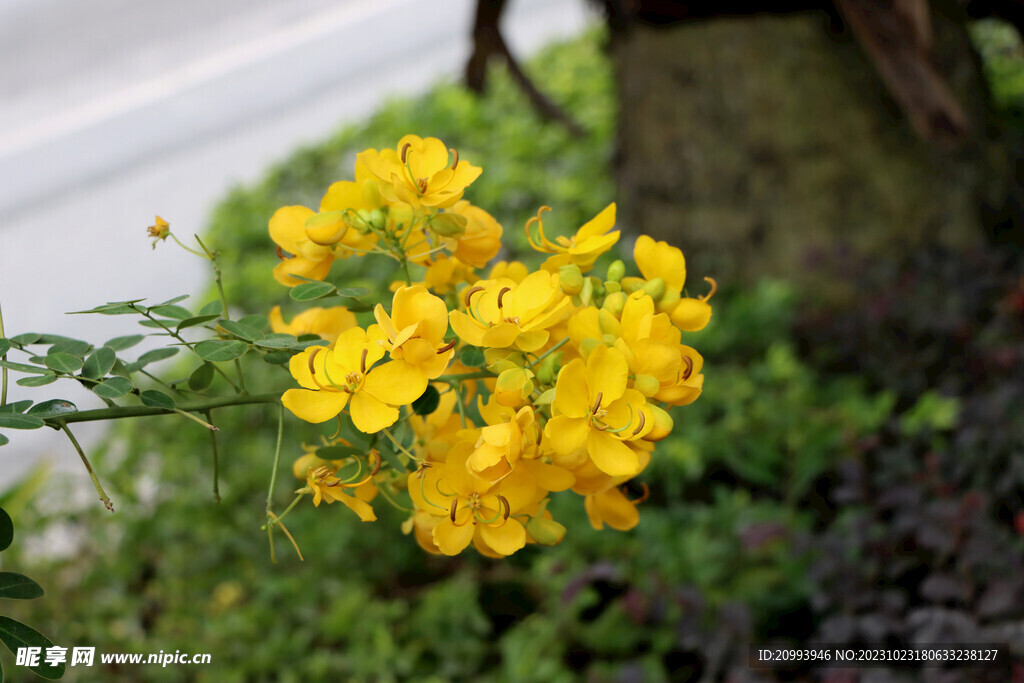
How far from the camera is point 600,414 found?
0.43m

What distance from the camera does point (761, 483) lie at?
5.18 ft

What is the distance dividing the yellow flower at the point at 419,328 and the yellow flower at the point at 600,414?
0.22 feet

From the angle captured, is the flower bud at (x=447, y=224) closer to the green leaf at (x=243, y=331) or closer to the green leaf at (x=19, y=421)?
the green leaf at (x=243, y=331)

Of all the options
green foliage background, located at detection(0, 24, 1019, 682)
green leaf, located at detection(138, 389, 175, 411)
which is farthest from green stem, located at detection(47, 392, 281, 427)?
green foliage background, located at detection(0, 24, 1019, 682)

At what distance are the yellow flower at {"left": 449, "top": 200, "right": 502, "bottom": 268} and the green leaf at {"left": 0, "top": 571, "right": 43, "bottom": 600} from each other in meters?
0.32

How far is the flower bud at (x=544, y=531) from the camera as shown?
1.62 ft

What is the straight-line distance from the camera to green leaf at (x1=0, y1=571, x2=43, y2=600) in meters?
0.48

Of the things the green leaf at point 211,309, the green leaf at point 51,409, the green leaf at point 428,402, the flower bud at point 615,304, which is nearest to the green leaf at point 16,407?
the green leaf at point 51,409

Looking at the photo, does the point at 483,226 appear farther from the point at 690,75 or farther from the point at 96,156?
the point at 96,156

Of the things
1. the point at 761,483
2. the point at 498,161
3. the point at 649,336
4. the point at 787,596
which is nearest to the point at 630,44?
the point at 498,161

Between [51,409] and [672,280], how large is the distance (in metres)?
0.37

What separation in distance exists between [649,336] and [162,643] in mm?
1295

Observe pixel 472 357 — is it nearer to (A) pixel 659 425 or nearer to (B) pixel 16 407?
(A) pixel 659 425

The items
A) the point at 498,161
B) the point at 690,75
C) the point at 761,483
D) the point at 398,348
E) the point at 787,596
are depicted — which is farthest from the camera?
the point at 498,161
